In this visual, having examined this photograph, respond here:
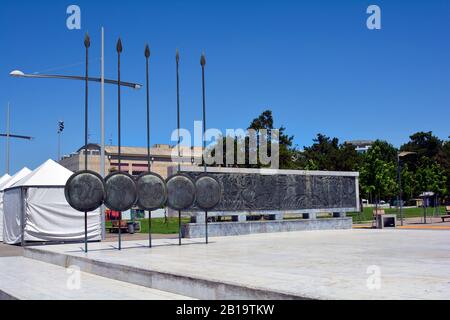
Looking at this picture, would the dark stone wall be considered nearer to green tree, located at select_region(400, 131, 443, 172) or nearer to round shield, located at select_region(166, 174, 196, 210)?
round shield, located at select_region(166, 174, 196, 210)

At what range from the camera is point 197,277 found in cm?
912

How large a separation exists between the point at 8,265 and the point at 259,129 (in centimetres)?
3327

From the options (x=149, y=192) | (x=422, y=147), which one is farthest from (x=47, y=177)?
(x=422, y=147)

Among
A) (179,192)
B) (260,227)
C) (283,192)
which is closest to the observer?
(179,192)

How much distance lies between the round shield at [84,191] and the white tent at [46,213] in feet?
28.5

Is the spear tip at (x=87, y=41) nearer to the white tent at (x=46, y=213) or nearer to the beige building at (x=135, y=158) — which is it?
the white tent at (x=46, y=213)

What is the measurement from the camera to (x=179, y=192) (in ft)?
55.2

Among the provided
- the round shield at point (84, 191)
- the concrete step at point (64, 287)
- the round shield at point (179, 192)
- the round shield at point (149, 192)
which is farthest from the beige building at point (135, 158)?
the concrete step at point (64, 287)

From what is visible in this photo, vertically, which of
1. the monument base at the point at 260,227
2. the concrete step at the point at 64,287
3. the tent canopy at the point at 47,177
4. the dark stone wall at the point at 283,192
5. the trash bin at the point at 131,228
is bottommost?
the trash bin at the point at 131,228

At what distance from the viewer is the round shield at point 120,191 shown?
1584 cm

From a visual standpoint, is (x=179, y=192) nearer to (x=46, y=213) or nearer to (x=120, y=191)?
(x=120, y=191)

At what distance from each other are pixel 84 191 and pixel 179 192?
3100mm
